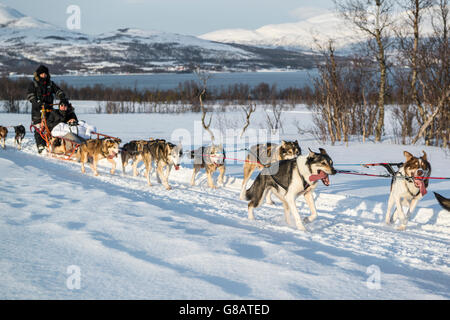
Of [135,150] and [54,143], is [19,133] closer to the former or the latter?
[54,143]

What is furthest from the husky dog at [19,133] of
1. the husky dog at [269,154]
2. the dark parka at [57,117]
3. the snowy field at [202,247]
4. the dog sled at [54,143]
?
the husky dog at [269,154]

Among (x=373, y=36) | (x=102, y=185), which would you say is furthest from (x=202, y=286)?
(x=373, y=36)

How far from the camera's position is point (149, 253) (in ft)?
9.60

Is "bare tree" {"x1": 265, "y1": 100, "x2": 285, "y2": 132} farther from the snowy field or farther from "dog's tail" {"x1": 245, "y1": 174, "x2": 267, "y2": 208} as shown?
"dog's tail" {"x1": 245, "y1": 174, "x2": 267, "y2": 208}

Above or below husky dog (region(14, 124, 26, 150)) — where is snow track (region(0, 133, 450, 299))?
below

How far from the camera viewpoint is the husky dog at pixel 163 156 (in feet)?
20.2

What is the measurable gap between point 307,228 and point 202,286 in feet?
6.47

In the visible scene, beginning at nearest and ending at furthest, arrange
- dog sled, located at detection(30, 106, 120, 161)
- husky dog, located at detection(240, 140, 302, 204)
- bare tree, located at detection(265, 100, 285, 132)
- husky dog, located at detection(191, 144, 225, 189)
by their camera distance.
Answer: husky dog, located at detection(240, 140, 302, 204) → husky dog, located at detection(191, 144, 225, 189) → dog sled, located at detection(30, 106, 120, 161) → bare tree, located at detection(265, 100, 285, 132)

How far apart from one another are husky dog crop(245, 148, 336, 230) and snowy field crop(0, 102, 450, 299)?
0.69 ft

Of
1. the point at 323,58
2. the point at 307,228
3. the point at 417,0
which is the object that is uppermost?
the point at 417,0

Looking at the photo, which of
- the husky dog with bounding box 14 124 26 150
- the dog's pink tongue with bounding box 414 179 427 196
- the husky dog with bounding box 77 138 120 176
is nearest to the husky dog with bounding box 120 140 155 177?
the husky dog with bounding box 77 138 120 176

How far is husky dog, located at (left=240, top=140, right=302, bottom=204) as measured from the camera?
5.46m
